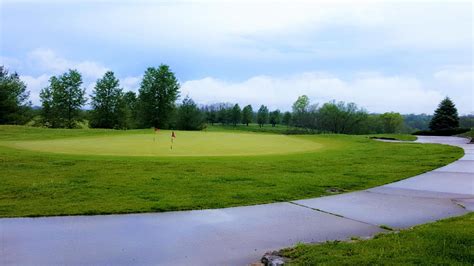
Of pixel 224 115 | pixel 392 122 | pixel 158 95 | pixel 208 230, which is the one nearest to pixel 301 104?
pixel 392 122

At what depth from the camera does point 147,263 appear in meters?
3.90

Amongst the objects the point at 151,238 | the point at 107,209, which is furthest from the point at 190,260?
the point at 107,209

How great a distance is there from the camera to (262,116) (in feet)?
376

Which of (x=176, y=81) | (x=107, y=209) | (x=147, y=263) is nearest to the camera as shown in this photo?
(x=147, y=263)

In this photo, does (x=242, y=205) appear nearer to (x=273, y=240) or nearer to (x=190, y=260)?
(x=273, y=240)

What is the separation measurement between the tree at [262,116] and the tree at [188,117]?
4661 cm

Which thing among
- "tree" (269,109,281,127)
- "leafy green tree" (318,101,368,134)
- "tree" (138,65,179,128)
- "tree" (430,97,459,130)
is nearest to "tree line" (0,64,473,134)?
"tree" (138,65,179,128)

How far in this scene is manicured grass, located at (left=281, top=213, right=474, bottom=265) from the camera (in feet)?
11.9

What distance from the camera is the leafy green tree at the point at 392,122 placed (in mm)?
91500

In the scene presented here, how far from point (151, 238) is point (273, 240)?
1.53 metres

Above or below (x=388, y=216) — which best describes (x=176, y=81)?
above

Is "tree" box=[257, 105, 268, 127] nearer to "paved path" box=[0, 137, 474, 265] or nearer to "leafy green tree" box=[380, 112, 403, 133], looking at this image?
"leafy green tree" box=[380, 112, 403, 133]

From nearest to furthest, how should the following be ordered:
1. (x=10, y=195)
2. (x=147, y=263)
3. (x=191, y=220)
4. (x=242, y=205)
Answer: (x=147, y=263) < (x=191, y=220) < (x=242, y=205) < (x=10, y=195)

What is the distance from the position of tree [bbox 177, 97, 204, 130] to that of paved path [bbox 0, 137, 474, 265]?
60.6 metres
